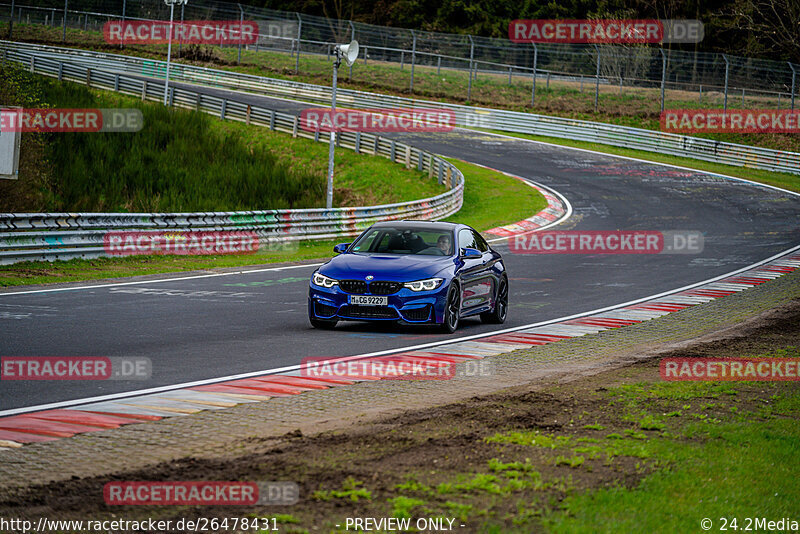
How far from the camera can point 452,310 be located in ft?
44.5

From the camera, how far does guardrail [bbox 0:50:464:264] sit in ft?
63.0

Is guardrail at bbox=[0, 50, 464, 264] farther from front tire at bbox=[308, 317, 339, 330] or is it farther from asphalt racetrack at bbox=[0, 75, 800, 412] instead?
front tire at bbox=[308, 317, 339, 330]

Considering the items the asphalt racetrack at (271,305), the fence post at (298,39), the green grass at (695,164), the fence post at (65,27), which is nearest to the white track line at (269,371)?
the asphalt racetrack at (271,305)

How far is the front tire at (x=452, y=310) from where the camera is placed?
43.6 feet

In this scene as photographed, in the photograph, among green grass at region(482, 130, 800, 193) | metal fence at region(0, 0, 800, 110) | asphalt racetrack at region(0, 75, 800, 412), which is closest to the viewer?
asphalt racetrack at region(0, 75, 800, 412)

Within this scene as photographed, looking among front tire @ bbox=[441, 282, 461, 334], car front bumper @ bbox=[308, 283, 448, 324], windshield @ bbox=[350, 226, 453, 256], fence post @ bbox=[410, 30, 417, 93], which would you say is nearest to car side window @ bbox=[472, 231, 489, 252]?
windshield @ bbox=[350, 226, 453, 256]

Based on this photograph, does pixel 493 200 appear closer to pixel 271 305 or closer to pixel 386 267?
pixel 271 305

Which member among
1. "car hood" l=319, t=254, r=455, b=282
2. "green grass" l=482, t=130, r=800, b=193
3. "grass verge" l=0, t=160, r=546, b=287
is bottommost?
"grass verge" l=0, t=160, r=546, b=287

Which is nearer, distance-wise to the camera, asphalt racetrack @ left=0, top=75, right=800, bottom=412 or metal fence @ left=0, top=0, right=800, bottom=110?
asphalt racetrack @ left=0, top=75, right=800, bottom=412

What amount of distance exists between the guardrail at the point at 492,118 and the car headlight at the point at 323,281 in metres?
41.7

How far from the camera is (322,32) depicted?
60438 mm

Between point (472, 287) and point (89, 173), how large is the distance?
61.6ft

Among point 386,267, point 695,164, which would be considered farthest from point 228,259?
point 695,164

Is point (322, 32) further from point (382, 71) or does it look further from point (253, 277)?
point (253, 277)
